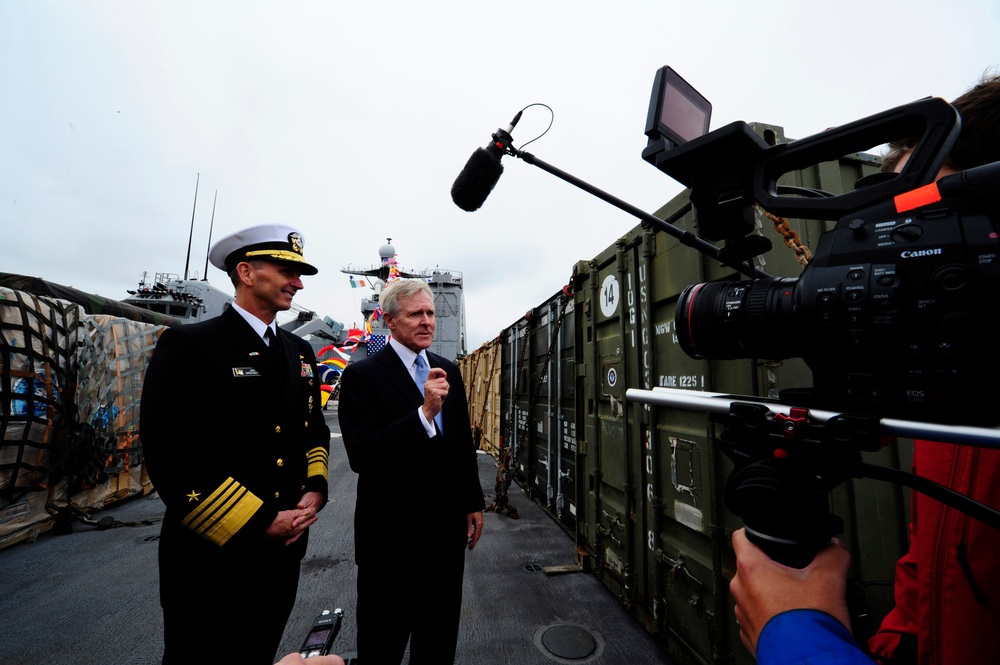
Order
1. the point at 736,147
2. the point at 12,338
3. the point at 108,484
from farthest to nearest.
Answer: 1. the point at 108,484
2. the point at 12,338
3. the point at 736,147

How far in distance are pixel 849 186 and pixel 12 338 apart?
7127mm

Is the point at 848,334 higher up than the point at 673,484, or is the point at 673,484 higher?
the point at 848,334

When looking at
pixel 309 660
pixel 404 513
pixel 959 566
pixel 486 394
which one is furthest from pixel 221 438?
pixel 486 394

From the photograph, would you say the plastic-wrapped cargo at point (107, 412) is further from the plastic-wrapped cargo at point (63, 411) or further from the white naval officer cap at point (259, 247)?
the white naval officer cap at point (259, 247)

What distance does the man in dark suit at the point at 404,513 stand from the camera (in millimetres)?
1815

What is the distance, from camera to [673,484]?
8.13 feet

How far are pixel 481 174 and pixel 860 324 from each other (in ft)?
4.59

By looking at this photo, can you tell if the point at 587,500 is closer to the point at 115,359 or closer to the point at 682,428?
the point at 682,428

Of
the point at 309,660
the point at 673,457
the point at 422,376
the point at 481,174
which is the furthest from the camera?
the point at 673,457

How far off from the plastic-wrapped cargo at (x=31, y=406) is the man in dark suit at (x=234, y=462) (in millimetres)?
4439

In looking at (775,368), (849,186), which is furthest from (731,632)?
(849,186)

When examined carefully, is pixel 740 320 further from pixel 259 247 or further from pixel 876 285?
pixel 259 247

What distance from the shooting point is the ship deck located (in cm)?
258

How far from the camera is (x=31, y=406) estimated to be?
14.7ft
